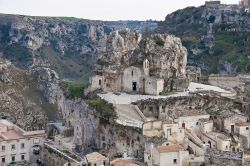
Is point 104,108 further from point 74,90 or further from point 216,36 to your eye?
point 216,36

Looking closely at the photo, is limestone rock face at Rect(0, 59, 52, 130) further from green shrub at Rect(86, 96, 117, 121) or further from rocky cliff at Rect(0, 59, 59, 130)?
green shrub at Rect(86, 96, 117, 121)

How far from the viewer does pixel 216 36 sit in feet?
429

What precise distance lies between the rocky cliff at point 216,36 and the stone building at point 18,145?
59.5 metres

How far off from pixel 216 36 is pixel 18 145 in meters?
79.2

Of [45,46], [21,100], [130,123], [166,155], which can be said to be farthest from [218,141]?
[45,46]

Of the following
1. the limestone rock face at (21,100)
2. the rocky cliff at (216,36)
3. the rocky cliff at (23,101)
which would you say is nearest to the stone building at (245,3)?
the rocky cliff at (216,36)

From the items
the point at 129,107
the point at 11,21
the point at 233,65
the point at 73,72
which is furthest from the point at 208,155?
the point at 11,21

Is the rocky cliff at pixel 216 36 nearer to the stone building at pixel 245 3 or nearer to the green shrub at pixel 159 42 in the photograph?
the stone building at pixel 245 3

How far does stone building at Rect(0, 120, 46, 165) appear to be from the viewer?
197 feet

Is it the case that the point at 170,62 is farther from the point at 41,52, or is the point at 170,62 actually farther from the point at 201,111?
the point at 41,52

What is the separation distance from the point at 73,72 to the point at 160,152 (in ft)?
389

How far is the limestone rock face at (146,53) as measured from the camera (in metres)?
→ 65.2

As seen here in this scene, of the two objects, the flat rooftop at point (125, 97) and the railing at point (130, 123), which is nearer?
the railing at point (130, 123)

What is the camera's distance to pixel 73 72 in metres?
164
